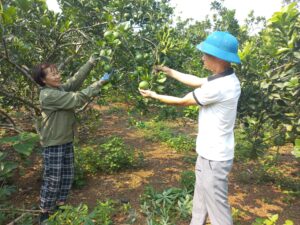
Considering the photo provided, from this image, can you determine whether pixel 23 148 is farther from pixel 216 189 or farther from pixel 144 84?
pixel 216 189

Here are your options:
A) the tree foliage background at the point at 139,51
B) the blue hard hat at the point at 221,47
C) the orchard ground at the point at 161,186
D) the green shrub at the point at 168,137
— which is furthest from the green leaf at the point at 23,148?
the green shrub at the point at 168,137

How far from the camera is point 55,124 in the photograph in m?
3.23

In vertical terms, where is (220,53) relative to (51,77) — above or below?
above

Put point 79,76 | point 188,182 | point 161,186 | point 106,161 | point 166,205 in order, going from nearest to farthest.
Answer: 1. point 79,76
2. point 166,205
3. point 188,182
4. point 161,186
5. point 106,161

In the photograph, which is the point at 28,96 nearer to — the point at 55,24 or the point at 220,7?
the point at 55,24

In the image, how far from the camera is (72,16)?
3.97m

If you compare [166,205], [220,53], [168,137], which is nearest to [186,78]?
[220,53]

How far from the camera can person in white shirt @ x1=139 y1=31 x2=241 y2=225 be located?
2340 mm

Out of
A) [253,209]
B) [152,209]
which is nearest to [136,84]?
[152,209]

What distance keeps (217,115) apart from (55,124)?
1.64 meters

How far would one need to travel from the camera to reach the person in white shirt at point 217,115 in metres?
2.34

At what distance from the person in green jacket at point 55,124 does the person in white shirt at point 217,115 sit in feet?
3.29

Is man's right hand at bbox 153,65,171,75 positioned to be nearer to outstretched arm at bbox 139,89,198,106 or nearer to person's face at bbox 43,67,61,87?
outstretched arm at bbox 139,89,198,106

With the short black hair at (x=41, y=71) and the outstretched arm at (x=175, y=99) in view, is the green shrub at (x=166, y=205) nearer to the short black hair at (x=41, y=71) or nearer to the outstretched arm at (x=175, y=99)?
the outstretched arm at (x=175, y=99)
